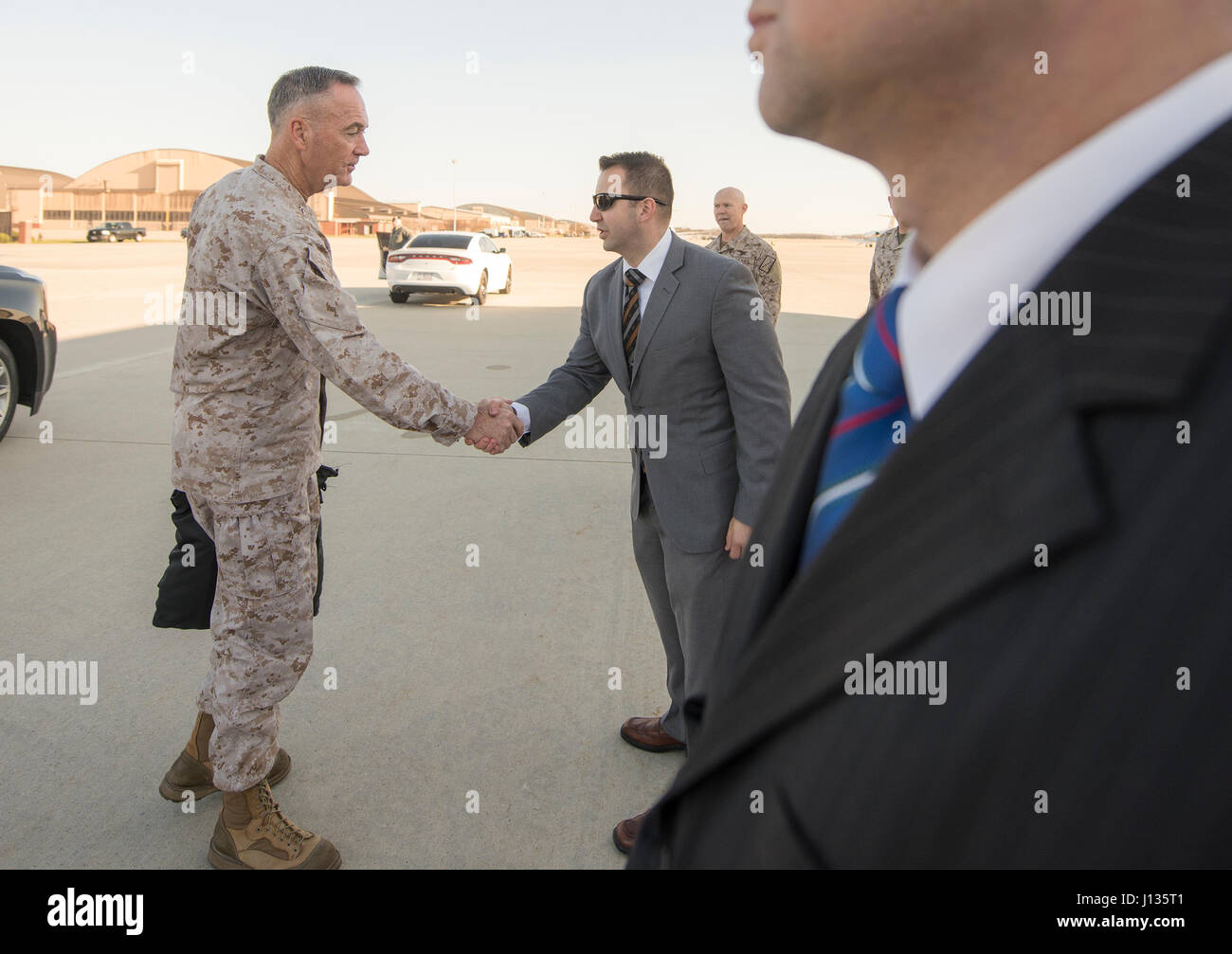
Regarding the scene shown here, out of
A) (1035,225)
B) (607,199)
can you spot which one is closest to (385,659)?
(607,199)

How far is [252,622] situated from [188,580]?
33cm

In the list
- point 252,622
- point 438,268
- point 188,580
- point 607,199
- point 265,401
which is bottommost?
point 252,622

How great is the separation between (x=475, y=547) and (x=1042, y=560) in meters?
4.76

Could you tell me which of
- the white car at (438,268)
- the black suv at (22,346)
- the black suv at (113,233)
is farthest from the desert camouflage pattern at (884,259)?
the black suv at (113,233)

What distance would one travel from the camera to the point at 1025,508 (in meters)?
0.52

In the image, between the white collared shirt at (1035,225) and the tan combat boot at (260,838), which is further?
the tan combat boot at (260,838)

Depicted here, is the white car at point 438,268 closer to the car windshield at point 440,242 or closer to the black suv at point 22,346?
the car windshield at point 440,242

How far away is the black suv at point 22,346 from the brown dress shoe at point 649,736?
5.87 metres

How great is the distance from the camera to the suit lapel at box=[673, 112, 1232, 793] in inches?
20.0

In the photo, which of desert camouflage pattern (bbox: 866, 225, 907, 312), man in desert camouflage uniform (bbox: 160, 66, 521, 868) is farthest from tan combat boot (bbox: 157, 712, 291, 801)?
desert camouflage pattern (bbox: 866, 225, 907, 312)

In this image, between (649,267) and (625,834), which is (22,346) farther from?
(625,834)

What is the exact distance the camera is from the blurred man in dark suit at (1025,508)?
0.49 m

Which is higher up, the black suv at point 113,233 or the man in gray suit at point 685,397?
the black suv at point 113,233
